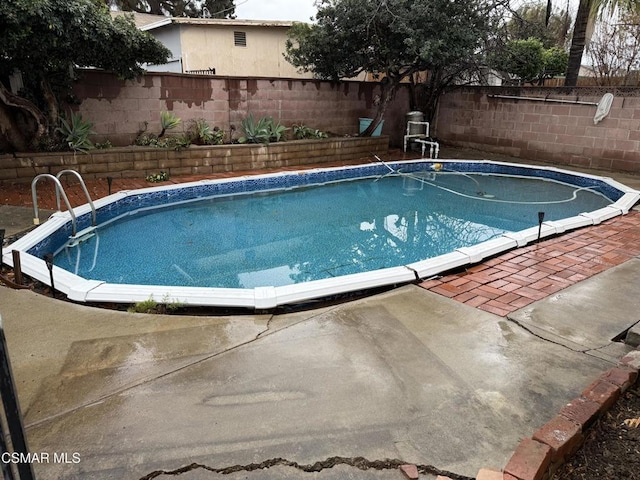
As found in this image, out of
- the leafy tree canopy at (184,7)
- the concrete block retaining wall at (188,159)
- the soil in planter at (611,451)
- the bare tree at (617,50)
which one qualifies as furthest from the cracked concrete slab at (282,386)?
the leafy tree canopy at (184,7)

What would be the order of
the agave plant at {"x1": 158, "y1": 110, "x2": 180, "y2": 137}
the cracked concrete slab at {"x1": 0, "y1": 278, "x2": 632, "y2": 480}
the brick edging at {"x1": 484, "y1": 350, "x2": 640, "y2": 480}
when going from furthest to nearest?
the agave plant at {"x1": 158, "y1": 110, "x2": 180, "y2": 137} → the cracked concrete slab at {"x1": 0, "y1": 278, "x2": 632, "y2": 480} → the brick edging at {"x1": 484, "y1": 350, "x2": 640, "y2": 480}

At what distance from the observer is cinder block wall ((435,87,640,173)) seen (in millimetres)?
9133

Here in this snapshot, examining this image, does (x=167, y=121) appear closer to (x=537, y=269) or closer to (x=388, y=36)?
(x=388, y=36)

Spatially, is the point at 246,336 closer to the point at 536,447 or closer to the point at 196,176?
the point at 536,447

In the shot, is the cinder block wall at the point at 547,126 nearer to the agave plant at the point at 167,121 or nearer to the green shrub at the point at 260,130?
the green shrub at the point at 260,130

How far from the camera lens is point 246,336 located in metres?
2.87

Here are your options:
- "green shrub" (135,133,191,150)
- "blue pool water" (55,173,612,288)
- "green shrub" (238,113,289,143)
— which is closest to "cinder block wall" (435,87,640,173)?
"blue pool water" (55,173,612,288)

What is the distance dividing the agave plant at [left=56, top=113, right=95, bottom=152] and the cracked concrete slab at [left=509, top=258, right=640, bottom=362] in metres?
7.08

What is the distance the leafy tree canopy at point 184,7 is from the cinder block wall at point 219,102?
52.1 ft

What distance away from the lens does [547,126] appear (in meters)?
10.4

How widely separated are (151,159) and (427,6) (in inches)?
234

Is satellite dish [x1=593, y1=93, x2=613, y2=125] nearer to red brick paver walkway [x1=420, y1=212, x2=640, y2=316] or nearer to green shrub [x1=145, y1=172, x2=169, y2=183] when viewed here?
red brick paver walkway [x1=420, y1=212, x2=640, y2=316]

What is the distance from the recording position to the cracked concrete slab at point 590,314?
285 centimetres

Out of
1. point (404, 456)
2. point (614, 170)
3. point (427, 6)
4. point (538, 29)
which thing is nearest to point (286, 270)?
point (404, 456)
